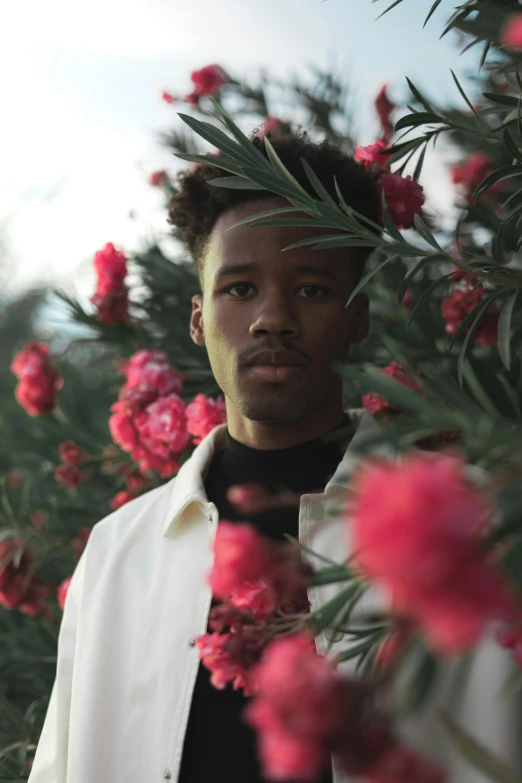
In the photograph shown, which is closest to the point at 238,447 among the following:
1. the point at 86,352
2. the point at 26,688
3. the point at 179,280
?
the point at 179,280

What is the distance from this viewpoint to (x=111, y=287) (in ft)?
5.78

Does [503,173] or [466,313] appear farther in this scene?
[466,313]

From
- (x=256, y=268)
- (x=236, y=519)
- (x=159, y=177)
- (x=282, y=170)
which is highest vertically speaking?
(x=159, y=177)

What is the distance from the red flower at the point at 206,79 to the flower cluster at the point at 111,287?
0.40 m

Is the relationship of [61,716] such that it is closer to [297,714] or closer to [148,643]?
[148,643]

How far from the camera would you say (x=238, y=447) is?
3.88ft

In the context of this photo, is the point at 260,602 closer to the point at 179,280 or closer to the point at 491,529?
the point at 491,529

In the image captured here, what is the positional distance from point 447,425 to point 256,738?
67 centimetres

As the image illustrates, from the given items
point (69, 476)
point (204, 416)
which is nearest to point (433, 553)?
point (204, 416)

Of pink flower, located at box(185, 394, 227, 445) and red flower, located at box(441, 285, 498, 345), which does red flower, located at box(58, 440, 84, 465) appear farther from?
red flower, located at box(441, 285, 498, 345)

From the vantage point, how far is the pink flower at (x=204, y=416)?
4.92ft

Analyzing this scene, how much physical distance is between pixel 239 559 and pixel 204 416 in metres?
1.10

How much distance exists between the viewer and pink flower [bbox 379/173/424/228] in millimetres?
1101

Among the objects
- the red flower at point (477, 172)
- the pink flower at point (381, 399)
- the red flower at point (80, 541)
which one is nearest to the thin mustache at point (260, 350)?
the pink flower at point (381, 399)
